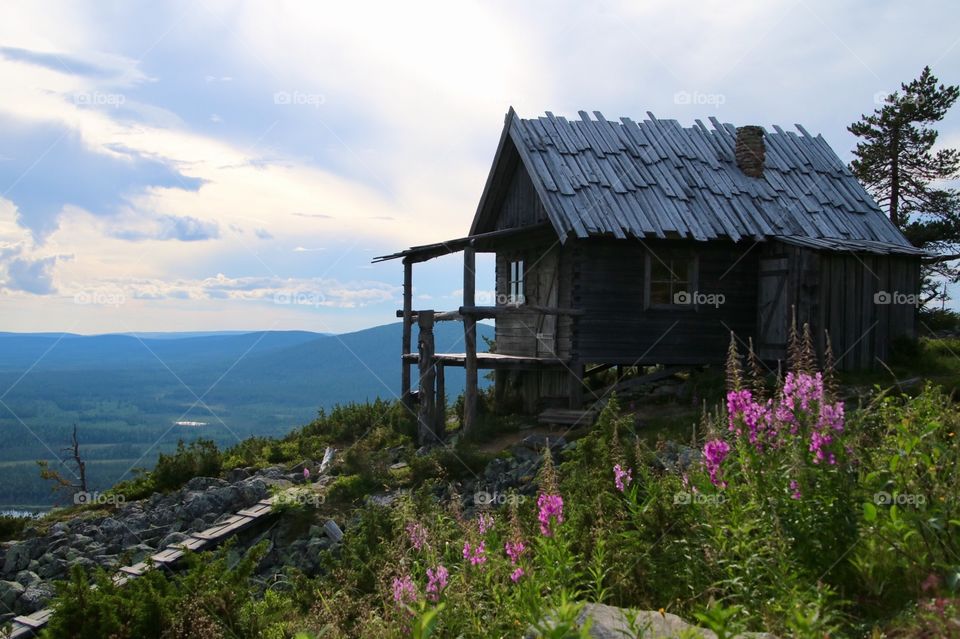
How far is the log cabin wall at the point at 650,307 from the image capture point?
16.4m

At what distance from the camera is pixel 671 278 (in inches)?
668

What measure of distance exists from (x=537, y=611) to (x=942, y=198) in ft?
85.0

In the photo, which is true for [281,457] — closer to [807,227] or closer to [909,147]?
[807,227]

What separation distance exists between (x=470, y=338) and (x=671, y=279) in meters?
4.54

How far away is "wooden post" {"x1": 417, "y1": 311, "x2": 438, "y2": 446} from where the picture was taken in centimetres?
1653

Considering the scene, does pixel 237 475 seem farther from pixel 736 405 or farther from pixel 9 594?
pixel 736 405

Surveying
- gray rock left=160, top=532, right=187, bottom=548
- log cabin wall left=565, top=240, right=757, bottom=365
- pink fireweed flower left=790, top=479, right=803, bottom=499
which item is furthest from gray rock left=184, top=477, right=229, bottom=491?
pink fireweed flower left=790, top=479, right=803, bottom=499

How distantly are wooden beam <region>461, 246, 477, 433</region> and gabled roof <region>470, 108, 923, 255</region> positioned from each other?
6.13ft

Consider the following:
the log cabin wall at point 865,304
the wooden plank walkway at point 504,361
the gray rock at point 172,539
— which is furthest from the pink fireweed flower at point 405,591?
the log cabin wall at point 865,304

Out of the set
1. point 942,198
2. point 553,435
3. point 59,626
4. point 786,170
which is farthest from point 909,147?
point 59,626

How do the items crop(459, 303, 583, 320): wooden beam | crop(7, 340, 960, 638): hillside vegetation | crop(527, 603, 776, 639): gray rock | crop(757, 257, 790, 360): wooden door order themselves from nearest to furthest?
crop(527, 603, 776, 639): gray rock < crop(7, 340, 960, 638): hillside vegetation < crop(459, 303, 583, 320): wooden beam < crop(757, 257, 790, 360): wooden door

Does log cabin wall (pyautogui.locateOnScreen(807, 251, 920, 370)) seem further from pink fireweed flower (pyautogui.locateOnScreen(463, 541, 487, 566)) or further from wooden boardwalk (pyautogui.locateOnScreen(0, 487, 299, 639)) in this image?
pink fireweed flower (pyautogui.locateOnScreen(463, 541, 487, 566))

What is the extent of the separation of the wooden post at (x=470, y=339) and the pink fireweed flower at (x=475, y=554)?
10.1m

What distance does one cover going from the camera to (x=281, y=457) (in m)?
16.6
